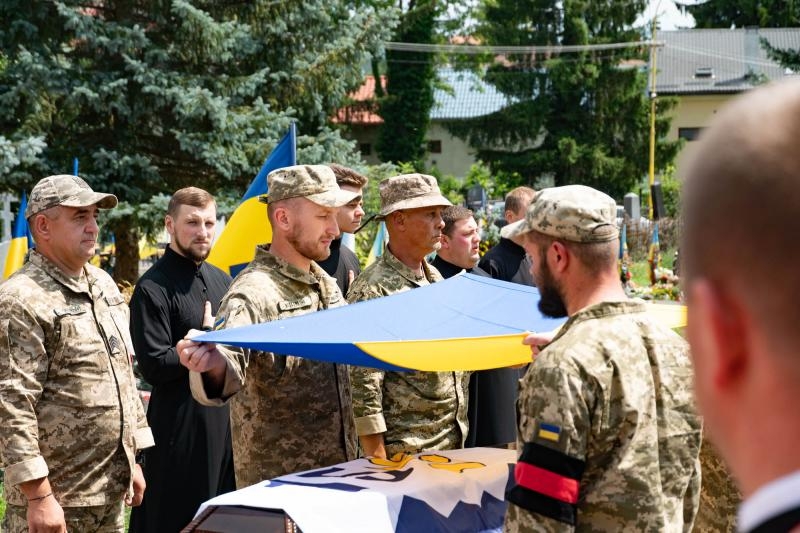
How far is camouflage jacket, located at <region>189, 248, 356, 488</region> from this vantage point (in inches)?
171

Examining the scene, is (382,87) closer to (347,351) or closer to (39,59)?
(39,59)

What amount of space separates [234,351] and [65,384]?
922mm

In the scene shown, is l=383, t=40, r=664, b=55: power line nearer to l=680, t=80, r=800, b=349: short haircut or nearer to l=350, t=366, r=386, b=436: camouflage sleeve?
l=350, t=366, r=386, b=436: camouflage sleeve

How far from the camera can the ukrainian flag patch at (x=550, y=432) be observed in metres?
2.71

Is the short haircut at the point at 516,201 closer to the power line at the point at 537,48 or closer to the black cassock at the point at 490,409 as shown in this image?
the black cassock at the point at 490,409

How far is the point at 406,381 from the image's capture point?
4949 millimetres

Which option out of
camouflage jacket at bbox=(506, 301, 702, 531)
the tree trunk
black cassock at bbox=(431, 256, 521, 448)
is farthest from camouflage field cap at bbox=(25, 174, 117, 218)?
the tree trunk

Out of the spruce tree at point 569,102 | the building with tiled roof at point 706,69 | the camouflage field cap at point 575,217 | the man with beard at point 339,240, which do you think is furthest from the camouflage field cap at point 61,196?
the building with tiled roof at point 706,69

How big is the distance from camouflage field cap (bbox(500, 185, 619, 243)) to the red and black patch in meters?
0.64

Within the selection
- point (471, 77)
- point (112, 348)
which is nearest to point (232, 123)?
point (112, 348)

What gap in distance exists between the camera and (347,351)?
12.9 ft

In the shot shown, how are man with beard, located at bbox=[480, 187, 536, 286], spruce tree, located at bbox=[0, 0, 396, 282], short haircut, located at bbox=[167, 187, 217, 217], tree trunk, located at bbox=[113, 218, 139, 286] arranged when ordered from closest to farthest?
short haircut, located at bbox=[167, 187, 217, 217] → man with beard, located at bbox=[480, 187, 536, 286] → spruce tree, located at bbox=[0, 0, 396, 282] → tree trunk, located at bbox=[113, 218, 139, 286]

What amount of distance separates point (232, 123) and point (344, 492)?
1040 centimetres

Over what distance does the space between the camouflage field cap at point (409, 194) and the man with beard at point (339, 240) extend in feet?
2.69
